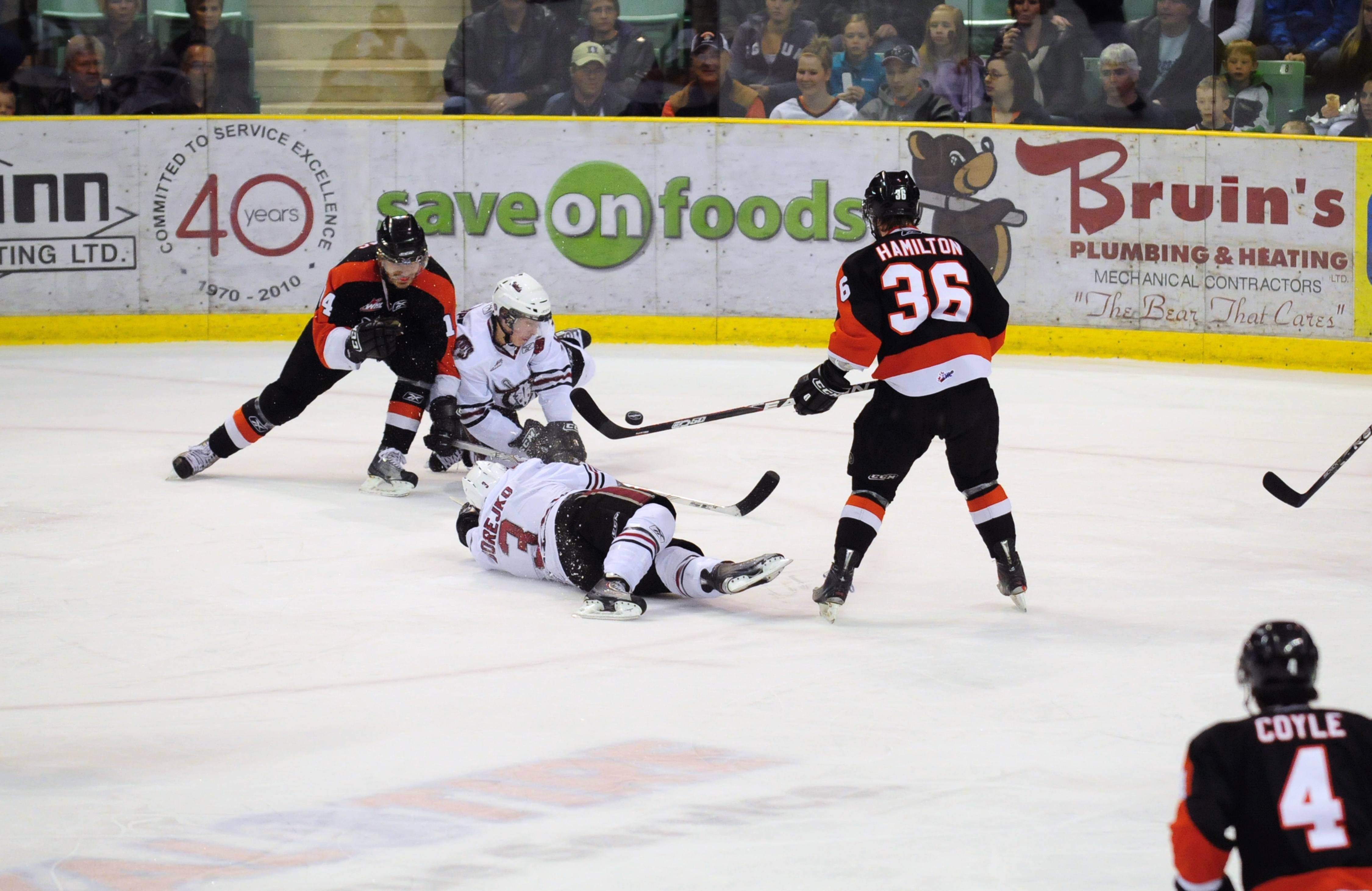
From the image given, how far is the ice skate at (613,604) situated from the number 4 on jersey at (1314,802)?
2.62m

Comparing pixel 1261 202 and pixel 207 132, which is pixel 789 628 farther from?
pixel 207 132

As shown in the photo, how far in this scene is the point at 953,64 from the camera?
936cm

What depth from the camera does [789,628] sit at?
179 inches

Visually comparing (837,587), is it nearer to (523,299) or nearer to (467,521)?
(467,521)

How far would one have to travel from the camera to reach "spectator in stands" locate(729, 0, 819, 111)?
31.6 ft

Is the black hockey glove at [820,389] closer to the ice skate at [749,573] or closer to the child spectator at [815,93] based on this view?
the ice skate at [749,573]

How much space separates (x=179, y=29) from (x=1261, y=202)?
226 inches

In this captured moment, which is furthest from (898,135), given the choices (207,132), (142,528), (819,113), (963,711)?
(963,711)

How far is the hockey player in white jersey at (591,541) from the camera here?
14.9 feet

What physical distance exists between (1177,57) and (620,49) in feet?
9.67

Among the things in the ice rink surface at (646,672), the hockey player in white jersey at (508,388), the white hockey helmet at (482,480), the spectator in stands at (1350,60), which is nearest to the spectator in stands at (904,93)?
the spectator in stands at (1350,60)

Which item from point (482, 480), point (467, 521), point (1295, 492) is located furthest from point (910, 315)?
point (1295, 492)

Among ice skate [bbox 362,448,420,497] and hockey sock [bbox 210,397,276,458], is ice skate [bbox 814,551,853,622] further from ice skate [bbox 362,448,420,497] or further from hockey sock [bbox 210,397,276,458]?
hockey sock [bbox 210,397,276,458]

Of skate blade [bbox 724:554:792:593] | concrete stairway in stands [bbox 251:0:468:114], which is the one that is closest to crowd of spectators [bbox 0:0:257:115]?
concrete stairway in stands [bbox 251:0:468:114]
